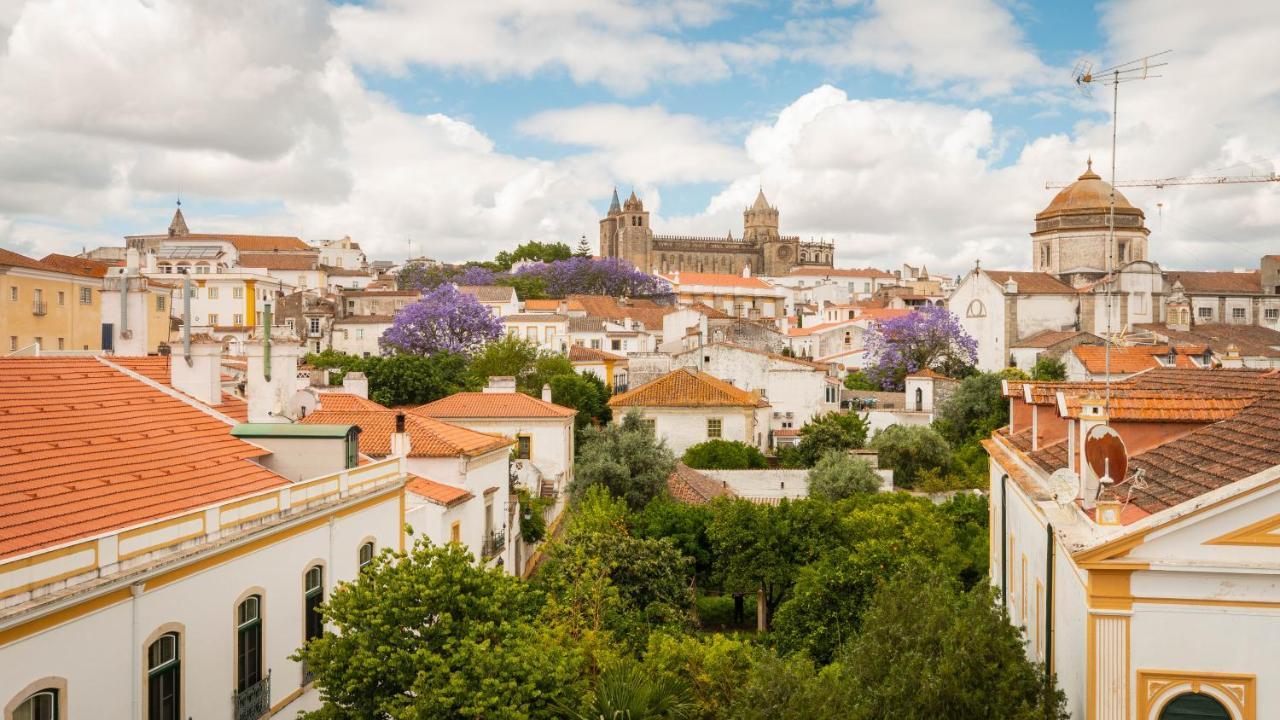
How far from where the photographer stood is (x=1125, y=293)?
6938 centimetres

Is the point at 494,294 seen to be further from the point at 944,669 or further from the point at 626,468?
the point at 944,669

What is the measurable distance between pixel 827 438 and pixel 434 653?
3539 centimetres

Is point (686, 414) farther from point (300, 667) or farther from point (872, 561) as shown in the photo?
point (300, 667)

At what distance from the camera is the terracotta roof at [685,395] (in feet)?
146

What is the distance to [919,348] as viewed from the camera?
2562 inches

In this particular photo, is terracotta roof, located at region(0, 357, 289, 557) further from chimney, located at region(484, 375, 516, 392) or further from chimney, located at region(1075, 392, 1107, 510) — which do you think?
chimney, located at region(484, 375, 516, 392)

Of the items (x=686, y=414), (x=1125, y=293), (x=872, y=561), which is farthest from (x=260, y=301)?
(x=872, y=561)

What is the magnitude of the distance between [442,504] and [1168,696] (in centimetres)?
1366

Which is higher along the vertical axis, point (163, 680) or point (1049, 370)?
point (1049, 370)

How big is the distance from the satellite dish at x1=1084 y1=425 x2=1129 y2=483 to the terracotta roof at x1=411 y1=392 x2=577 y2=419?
25.7 m

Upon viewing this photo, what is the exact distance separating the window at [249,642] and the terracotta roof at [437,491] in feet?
21.2

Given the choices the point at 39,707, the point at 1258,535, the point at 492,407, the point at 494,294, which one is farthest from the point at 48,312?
the point at 494,294

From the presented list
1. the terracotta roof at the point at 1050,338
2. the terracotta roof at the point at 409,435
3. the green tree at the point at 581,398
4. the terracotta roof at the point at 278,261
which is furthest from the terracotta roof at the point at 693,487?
the terracotta roof at the point at 278,261

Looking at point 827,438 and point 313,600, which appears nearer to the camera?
point 313,600
